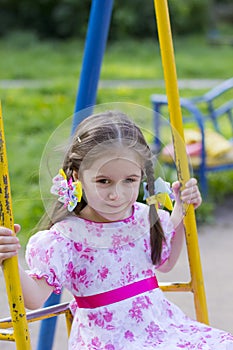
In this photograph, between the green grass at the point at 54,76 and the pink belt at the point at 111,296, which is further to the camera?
the green grass at the point at 54,76

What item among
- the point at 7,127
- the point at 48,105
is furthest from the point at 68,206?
the point at 48,105

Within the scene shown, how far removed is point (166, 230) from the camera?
83.0 inches

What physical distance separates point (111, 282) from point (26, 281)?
0.87 ft

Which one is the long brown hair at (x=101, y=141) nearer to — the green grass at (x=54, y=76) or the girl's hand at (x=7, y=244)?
the girl's hand at (x=7, y=244)

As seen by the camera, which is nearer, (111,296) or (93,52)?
(111,296)

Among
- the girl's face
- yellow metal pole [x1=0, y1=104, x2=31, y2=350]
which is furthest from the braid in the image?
yellow metal pole [x1=0, y1=104, x2=31, y2=350]

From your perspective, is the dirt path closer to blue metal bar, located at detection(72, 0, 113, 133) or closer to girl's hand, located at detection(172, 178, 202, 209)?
blue metal bar, located at detection(72, 0, 113, 133)

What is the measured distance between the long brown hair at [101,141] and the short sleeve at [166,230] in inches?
4.4

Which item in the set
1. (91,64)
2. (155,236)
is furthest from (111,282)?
(91,64)

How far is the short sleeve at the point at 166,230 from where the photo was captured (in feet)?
6.87

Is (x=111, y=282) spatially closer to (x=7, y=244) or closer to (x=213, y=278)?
(x=7, y=244)

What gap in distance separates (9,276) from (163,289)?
646mm

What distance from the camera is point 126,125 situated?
1948 millimetres

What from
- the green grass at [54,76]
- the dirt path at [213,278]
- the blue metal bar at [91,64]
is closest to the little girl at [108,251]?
the blue metal bar at [91,64]
